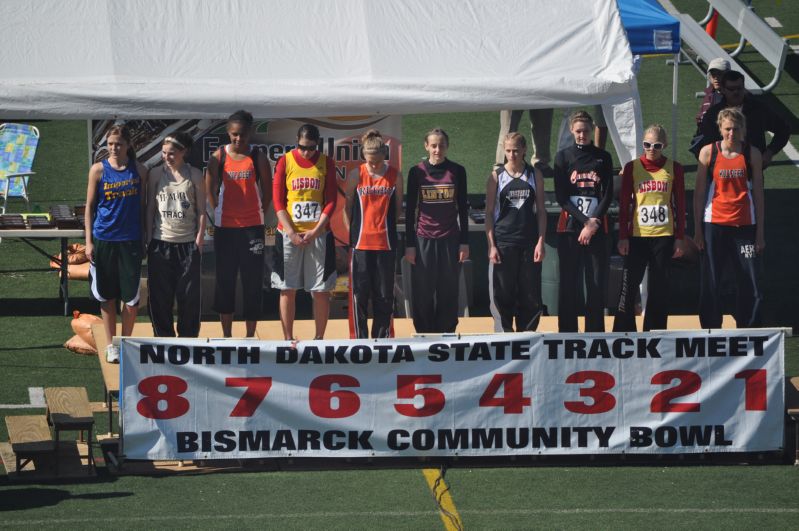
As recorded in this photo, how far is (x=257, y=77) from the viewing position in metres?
11.8

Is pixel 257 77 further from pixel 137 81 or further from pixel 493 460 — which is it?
pixel 493 460

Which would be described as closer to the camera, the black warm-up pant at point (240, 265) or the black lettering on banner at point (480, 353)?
the black lettering on banner at point (480, 353)

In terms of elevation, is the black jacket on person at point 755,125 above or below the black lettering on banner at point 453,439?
above

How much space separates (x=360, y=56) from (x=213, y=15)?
1.31m

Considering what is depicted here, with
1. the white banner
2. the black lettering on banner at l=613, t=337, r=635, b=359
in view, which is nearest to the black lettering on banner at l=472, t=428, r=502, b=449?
the white banner

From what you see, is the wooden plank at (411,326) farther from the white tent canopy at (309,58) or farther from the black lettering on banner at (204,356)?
the black lettering on banner at (204,356)

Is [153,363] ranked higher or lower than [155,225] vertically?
lower

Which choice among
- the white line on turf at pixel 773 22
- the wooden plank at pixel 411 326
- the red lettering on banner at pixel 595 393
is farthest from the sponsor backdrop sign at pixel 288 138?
the white line on turf at pixel 773 22

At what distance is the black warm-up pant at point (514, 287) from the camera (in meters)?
11.0

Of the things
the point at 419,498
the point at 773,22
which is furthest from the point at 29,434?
the point at 773,22

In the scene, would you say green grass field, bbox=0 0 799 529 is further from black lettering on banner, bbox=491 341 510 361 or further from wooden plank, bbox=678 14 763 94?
wooden plank, bbox=678 14 763 94

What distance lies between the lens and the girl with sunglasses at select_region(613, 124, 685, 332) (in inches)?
427

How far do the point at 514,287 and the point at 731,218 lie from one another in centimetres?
173

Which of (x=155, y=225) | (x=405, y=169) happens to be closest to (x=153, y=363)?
(x=155, y=225)
